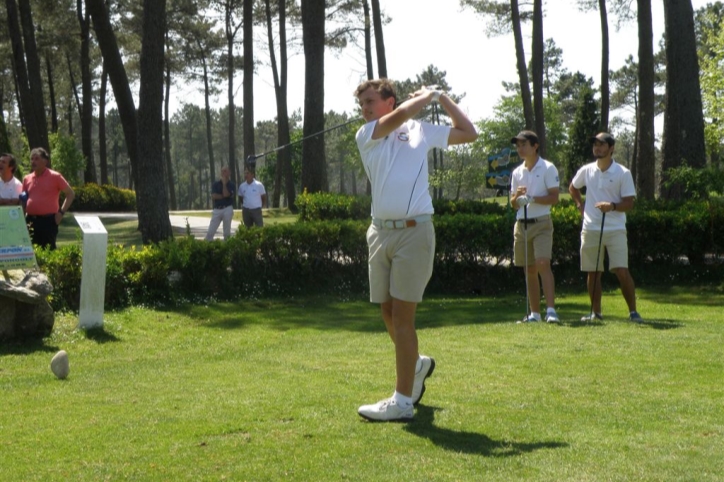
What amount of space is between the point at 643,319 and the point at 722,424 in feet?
18.6

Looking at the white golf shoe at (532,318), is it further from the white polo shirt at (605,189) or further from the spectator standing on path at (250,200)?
the spectator standing on path at (250,200)

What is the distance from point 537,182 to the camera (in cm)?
1043

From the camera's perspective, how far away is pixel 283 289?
14.1 metres

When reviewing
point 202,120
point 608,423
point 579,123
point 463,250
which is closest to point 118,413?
point 608,423

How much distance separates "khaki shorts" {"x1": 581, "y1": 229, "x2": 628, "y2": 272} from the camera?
10602 millimetres

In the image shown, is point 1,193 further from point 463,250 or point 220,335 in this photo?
point 463,250

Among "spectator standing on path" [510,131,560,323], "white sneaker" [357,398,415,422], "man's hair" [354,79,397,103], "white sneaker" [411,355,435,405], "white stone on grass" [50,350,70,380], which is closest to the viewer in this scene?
"white sneaker" [357,398,415,422]

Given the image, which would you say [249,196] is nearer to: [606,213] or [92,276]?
[92,276]

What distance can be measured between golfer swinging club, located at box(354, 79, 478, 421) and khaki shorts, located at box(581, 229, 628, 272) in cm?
533

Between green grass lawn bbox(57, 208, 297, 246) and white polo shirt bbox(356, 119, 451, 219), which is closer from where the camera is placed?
white polo shirt bbox(356, 119, 451, 219)

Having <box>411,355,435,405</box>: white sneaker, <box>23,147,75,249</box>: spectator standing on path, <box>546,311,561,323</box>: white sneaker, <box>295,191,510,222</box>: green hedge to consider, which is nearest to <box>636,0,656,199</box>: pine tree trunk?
<box>295,191,510,222</box>: green hedge

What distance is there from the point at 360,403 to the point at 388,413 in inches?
22.2

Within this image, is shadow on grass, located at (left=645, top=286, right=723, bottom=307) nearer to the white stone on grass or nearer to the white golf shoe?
the white golf shoe

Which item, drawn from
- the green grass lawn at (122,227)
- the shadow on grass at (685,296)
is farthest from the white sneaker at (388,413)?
the green grass lawn at (122,227)
